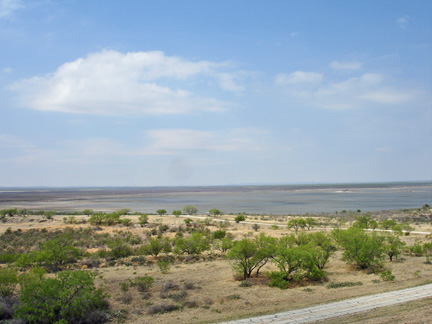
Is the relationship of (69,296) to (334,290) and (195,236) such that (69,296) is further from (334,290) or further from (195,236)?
(195,236)

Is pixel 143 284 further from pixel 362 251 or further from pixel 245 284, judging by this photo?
pixel 362 251

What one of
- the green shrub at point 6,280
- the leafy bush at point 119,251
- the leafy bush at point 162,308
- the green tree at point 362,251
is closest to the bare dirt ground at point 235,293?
the leafy bush at point 162,308

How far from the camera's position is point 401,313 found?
10703mm

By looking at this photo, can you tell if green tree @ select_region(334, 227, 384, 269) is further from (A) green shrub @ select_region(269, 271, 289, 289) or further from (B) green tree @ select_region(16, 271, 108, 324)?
(B) green tree @ select_region(16, 271, 108, 324)

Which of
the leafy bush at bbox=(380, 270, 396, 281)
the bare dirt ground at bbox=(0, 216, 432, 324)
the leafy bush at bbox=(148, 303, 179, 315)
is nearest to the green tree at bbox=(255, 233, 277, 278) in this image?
the bare dirt ground at bbox=(0, 216, 432, 324)

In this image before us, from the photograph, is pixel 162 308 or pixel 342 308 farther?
pixel 162 308

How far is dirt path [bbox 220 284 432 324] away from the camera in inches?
417

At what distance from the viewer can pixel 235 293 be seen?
14.1 m

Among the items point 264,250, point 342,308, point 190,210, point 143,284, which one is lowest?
point 190,210

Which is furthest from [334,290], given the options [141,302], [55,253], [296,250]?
[55,253]

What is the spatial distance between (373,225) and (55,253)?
31.9m

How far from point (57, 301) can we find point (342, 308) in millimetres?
10018

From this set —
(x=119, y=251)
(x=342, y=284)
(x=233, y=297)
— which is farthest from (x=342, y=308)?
(x=119, y=251)

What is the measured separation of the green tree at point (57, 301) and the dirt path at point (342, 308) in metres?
5.38
